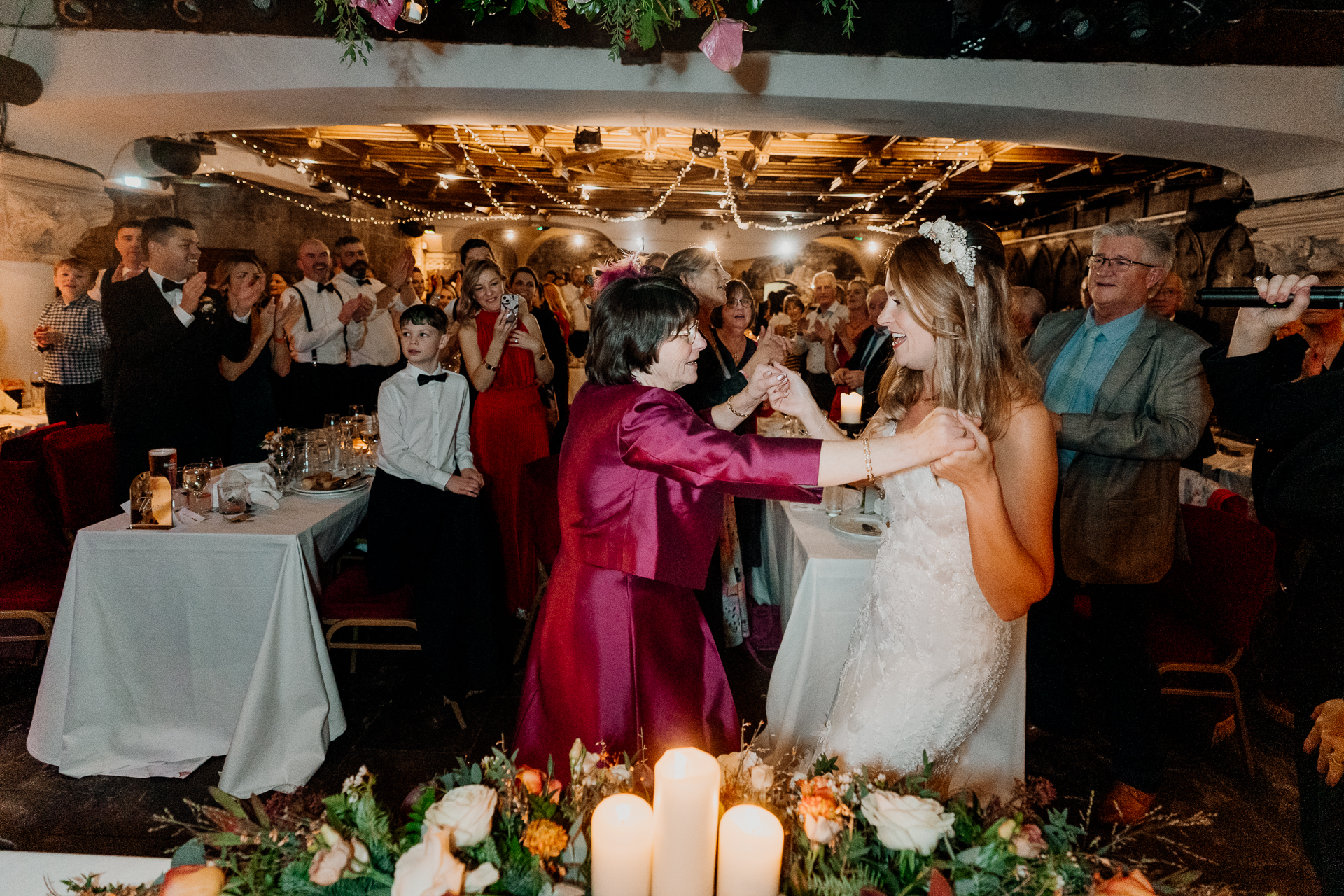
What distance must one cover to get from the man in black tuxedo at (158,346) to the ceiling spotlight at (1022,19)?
3.99m

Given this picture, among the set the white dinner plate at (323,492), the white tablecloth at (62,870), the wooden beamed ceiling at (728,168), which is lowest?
the white tablecloth at (62,870)

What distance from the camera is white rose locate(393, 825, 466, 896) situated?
739mm

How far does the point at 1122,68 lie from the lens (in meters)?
3.85

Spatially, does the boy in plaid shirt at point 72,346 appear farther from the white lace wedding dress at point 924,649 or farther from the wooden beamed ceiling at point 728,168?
the white lace wedding dress at point 924,649

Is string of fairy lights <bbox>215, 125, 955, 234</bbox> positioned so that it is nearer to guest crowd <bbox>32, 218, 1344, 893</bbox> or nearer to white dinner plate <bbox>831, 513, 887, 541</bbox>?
guest crowd <bbox>32, 218, 1344, 893</bbox>

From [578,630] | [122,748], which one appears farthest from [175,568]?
[578,630]

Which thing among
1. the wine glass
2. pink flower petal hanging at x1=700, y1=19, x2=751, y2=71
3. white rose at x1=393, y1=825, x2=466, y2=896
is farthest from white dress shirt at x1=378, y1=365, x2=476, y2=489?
the wine glass

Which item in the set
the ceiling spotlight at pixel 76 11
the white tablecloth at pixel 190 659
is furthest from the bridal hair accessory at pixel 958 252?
the ceiling spotlight at pixel 76 11

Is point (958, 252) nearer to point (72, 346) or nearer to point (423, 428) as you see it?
point (423, 428)

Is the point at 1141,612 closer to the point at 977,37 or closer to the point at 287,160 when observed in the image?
the point at 977,37

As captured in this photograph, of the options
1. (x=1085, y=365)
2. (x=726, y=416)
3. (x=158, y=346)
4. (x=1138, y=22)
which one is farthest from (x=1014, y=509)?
(x=158, y=346)

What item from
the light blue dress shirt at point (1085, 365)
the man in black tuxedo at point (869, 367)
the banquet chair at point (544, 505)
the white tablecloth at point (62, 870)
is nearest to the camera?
the white tablecloth at point (62, 870)

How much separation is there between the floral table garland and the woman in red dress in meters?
2.89

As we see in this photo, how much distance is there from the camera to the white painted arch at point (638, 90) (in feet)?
12.2
